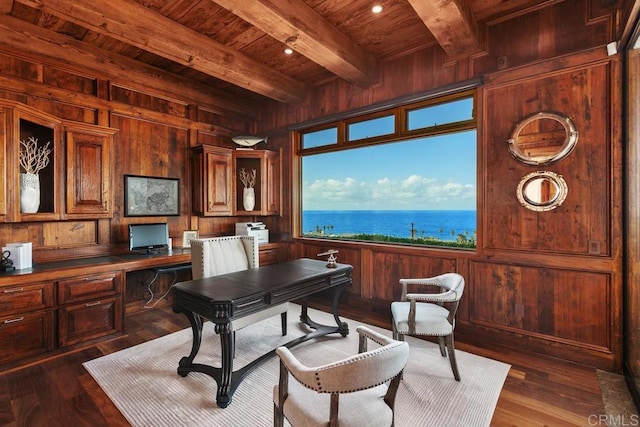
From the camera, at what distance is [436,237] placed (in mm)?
3545

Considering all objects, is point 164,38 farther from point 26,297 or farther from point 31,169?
point 26,297

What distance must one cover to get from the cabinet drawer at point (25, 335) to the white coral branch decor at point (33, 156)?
1.41 m

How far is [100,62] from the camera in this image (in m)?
3.45

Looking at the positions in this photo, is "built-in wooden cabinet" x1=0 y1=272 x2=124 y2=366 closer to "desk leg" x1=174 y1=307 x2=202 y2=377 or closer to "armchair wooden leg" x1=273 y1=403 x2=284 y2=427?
"desk leg" x1=174 y1=307 x2=202 y2=377

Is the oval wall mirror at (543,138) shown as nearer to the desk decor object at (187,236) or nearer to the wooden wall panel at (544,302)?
the wooden wall panel at (544,302)

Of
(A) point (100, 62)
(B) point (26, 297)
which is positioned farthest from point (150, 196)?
(B) point (26, 297)

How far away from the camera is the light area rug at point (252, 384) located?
1923mm

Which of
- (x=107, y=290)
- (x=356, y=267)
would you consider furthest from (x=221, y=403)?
(x=356, y=267)

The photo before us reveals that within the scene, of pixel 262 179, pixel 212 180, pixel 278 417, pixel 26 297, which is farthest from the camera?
pixel 262 179

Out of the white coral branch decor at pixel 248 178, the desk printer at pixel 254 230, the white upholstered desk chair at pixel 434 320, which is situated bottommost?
the white upholstered desk chair at pixel 434 320

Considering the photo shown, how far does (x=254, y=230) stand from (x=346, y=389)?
369 centimetres

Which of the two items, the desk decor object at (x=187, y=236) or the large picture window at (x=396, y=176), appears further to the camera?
the desk decor object at (x=187, y=236)

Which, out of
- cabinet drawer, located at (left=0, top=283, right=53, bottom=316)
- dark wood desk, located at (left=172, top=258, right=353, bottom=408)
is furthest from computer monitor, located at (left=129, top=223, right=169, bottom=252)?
dark wood desk, located at (left=172, top=258, right=353, bottom=408)

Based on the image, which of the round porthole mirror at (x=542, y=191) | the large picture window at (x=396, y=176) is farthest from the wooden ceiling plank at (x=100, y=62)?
the round porthole mirror at (x=542, y=191)
